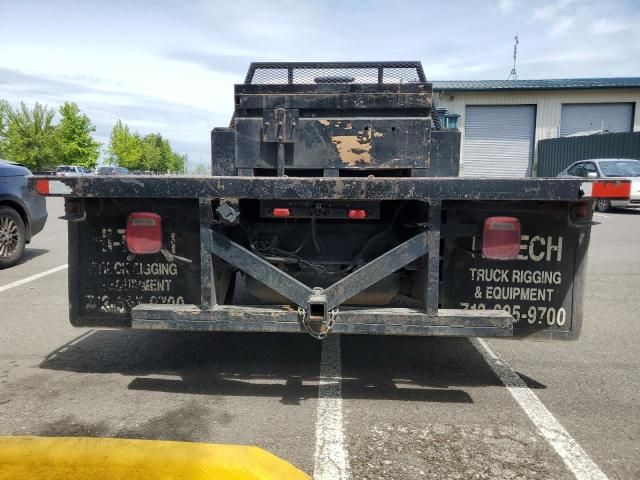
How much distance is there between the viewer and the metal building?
27562 mm

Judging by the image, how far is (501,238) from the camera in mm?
3459

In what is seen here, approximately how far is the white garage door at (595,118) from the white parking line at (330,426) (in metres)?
27.8

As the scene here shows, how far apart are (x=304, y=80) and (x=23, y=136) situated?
7277 cm

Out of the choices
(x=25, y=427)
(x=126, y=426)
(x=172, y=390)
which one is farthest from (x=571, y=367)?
(x=25, y=427)

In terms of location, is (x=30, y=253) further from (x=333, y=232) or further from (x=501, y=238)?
(x=501, y=238)

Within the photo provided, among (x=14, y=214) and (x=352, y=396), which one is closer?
(x=352, y=396)

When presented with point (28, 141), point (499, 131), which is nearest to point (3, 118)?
point (28, 141)

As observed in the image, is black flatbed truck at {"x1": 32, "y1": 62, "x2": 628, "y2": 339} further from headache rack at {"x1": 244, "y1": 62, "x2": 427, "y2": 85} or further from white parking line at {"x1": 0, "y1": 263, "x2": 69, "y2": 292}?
white parking line at {"x1": 0, "y1": 263, "x2": 69, "y2": 292}

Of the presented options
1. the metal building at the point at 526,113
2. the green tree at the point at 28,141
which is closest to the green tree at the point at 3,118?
the green tree at the point at 28,141

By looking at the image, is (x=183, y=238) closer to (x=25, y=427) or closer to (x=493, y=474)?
(x=25, y=427)

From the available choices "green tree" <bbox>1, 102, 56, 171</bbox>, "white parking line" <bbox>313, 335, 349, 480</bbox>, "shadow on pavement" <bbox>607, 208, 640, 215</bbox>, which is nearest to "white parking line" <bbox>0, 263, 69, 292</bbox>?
"white parking line" <bbox>313, 335, 349, 480</bbox>

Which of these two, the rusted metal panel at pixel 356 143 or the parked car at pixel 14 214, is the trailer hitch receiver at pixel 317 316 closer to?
the rusted metal panel at pixel 356 143

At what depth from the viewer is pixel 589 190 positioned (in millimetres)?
3146

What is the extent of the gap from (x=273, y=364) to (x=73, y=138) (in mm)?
72911
